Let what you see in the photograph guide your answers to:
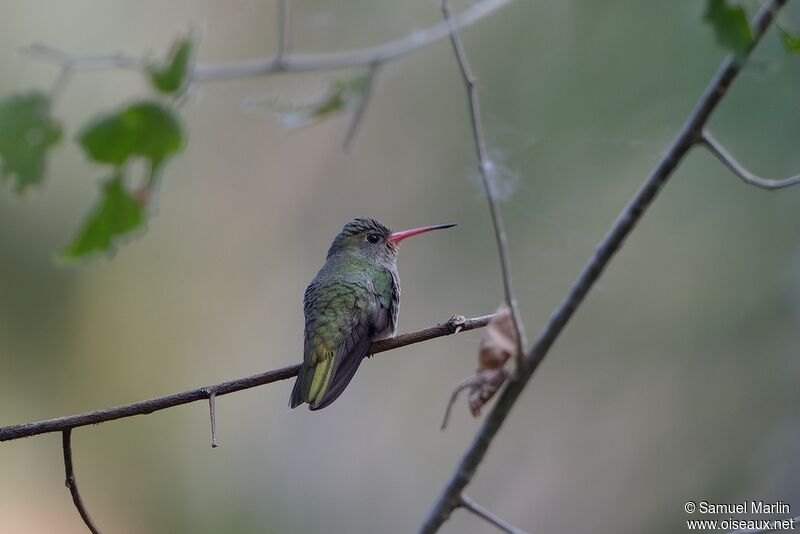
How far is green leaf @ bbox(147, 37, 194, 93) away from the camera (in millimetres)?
1089

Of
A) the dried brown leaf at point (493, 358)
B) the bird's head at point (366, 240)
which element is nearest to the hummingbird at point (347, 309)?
the bird's head at point (366, 240)

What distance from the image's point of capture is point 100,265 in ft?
24.6

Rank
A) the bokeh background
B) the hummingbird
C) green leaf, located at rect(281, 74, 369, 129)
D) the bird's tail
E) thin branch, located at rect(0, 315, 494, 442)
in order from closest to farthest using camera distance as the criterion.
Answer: green leaf, located at rect(281, 74, 369, 129)
thin branch, located at rect(0, 315, 494, 442)
the bird's tail
the hummingbird
the bokeh background

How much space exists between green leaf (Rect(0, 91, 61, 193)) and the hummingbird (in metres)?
1.59

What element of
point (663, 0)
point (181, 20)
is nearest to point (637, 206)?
point (663, 0)

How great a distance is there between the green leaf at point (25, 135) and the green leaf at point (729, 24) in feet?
3.35

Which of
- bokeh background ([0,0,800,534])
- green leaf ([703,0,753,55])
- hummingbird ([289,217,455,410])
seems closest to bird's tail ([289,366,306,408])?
hummingbird ([289,217,455,410])

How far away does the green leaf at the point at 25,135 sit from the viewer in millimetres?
1364

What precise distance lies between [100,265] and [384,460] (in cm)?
305

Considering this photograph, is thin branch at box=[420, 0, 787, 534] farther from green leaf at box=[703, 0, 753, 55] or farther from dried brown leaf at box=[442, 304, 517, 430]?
green leaf at box=[703, 0, 753, 55]

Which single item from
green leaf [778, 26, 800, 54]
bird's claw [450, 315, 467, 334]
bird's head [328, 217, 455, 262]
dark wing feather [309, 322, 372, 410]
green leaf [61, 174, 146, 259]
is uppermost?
bird's head [328, 217, 455, 262]

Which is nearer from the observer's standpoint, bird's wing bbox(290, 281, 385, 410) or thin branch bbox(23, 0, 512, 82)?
thin branch bbox(23, 0, 512, 82)

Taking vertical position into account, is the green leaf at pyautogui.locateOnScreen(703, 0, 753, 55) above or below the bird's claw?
above

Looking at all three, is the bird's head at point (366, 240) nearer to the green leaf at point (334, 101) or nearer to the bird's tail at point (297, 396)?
the bird's tail at point (297, 396)
